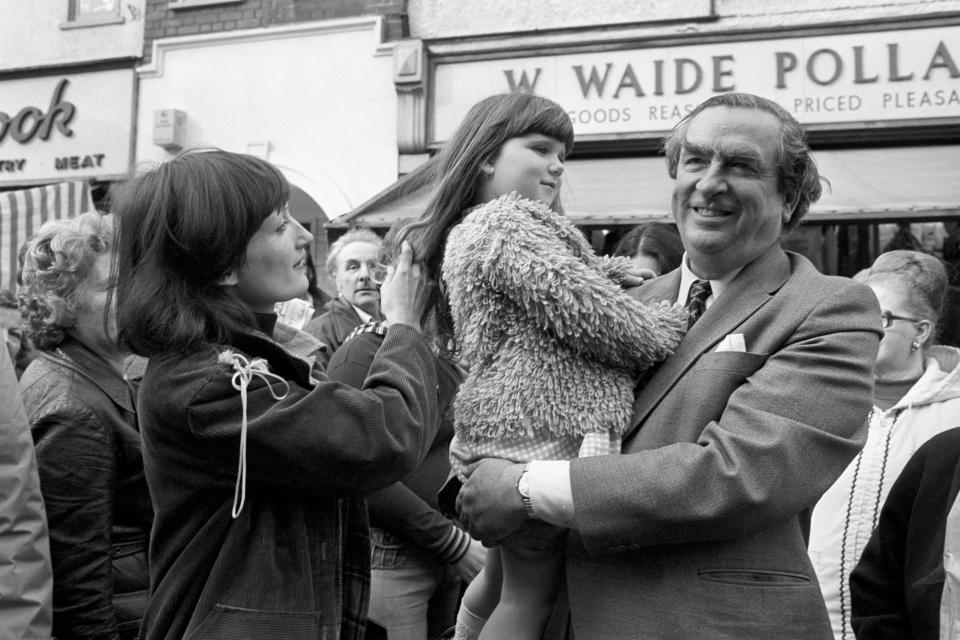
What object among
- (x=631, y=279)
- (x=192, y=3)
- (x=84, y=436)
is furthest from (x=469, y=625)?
(x=192, y=3)

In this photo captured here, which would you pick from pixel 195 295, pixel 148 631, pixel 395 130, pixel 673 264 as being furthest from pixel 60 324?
pixel 395 130

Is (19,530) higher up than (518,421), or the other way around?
(518,421)

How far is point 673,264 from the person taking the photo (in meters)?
4.12

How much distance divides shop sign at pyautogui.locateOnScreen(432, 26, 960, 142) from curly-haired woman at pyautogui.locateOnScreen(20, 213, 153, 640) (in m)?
6.34

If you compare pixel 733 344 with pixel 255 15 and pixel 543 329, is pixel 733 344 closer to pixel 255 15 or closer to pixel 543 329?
pixel 543 329

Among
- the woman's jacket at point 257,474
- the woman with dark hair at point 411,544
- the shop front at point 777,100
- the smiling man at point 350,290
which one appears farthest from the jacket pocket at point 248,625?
the shop front at point 777,100

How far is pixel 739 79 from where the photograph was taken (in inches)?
333

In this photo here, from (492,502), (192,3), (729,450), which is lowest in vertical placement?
(492,502)

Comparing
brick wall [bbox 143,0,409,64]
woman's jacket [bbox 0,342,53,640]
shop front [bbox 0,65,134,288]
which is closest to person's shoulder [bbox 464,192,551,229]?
woman's jacket [bbox 0,342,53,640]

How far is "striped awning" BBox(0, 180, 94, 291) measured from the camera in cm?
795

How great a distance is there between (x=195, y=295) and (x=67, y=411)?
2.55ft

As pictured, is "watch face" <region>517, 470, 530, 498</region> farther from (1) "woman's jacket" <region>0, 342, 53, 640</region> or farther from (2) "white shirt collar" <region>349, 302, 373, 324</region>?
(2) "white shirt collar" <region>349, 302, 373, 324</region>

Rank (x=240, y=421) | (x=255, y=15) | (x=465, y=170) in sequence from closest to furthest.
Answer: (x=240, y=421), (x=465, y=170), (x=255, y=15)

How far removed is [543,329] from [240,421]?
2.00ft
